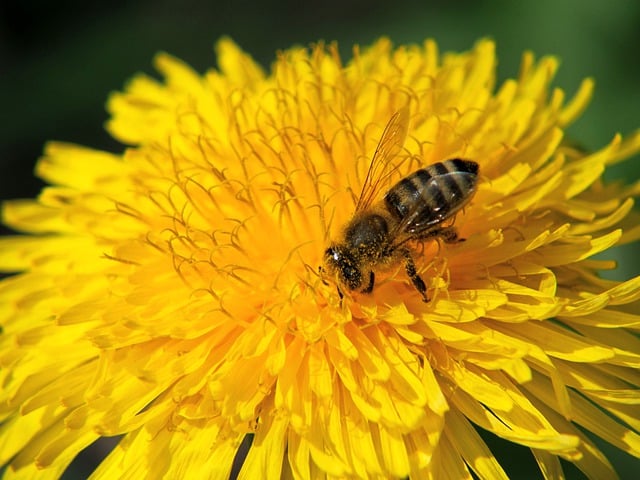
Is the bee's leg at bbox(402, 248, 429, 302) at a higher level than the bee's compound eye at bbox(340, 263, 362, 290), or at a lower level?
lower

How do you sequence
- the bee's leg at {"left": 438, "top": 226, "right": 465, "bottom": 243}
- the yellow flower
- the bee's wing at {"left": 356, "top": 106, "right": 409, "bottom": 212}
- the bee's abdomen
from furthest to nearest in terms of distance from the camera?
the bee's wing at {"left": 356, "top": 106, "right": 409, "bottom": 212}, the bee's leg at {"left": 438, "top": 226, "right": 465, "bottom": 243}, the bee's abdomen, the yellow flower

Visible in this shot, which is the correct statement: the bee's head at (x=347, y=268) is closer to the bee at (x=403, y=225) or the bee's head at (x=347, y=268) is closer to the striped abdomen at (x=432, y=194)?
the bee at (x=403, y=225)

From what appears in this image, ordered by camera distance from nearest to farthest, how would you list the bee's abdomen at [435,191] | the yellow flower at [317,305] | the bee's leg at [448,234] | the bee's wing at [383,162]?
1. the yellow flower at [317,305]
2. the bee's abdomen at [435,191]
3. the bee's leg at [448,234]
4. the bee's wing at [383,162]

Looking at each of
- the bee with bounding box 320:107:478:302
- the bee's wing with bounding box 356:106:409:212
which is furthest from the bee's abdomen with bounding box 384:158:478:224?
the bee's wing with bounding box 356:106:409:212

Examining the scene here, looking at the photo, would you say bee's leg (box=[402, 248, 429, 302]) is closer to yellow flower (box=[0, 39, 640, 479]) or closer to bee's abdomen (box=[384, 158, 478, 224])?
yellow flower (box=[0, 39, 640, 479])

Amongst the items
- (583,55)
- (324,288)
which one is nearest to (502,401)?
(324,288)

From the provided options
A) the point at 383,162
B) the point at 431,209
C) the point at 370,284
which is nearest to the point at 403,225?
the point at 431,209

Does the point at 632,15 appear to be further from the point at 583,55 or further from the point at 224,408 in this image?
the point at 224,408

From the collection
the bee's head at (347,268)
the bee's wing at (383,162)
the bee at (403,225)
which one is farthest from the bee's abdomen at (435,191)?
the bee's head at (347,268)
